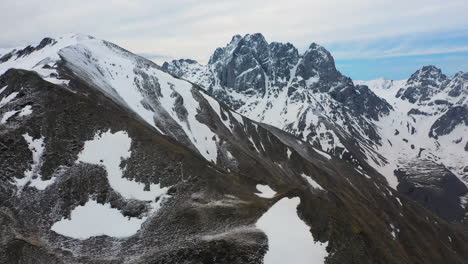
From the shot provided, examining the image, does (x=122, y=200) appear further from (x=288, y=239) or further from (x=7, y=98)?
(x=7, y=98)

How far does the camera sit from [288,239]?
5553 centimetres

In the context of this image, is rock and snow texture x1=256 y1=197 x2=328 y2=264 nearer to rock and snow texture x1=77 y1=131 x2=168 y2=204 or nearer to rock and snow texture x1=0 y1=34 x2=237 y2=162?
rock and snow texture x1=77 y1=131 x2=168 y2=204

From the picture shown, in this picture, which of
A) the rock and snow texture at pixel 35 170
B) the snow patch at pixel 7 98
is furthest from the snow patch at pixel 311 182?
the snow patch at pixel 7 98

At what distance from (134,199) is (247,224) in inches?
795

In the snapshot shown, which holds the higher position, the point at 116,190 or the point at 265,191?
the point at 265,191

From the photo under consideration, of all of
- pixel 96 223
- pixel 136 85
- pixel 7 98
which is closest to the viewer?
pixel 96 223

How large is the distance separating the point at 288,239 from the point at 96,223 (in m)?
29.4

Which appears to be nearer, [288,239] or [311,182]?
[288,239]

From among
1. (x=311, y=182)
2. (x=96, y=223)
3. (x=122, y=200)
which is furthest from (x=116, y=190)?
(x=311, y=182)

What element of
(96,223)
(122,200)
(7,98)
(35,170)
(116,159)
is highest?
(7,98)

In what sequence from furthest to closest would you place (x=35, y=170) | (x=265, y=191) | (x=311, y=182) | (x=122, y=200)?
(x=311, y=182), (x=265, y=191), (x=35, y=170), (x=122, y=200)

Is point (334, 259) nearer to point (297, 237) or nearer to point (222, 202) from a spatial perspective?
point (297, 237)

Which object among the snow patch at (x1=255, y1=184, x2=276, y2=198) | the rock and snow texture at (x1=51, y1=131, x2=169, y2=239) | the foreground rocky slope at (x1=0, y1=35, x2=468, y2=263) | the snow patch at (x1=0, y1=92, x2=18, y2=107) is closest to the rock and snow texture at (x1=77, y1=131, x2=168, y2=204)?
the rock and snow texture at (x1=51, y1=131, x2=169, y2=239)

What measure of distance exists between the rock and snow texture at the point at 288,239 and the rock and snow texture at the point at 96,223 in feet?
64.5
